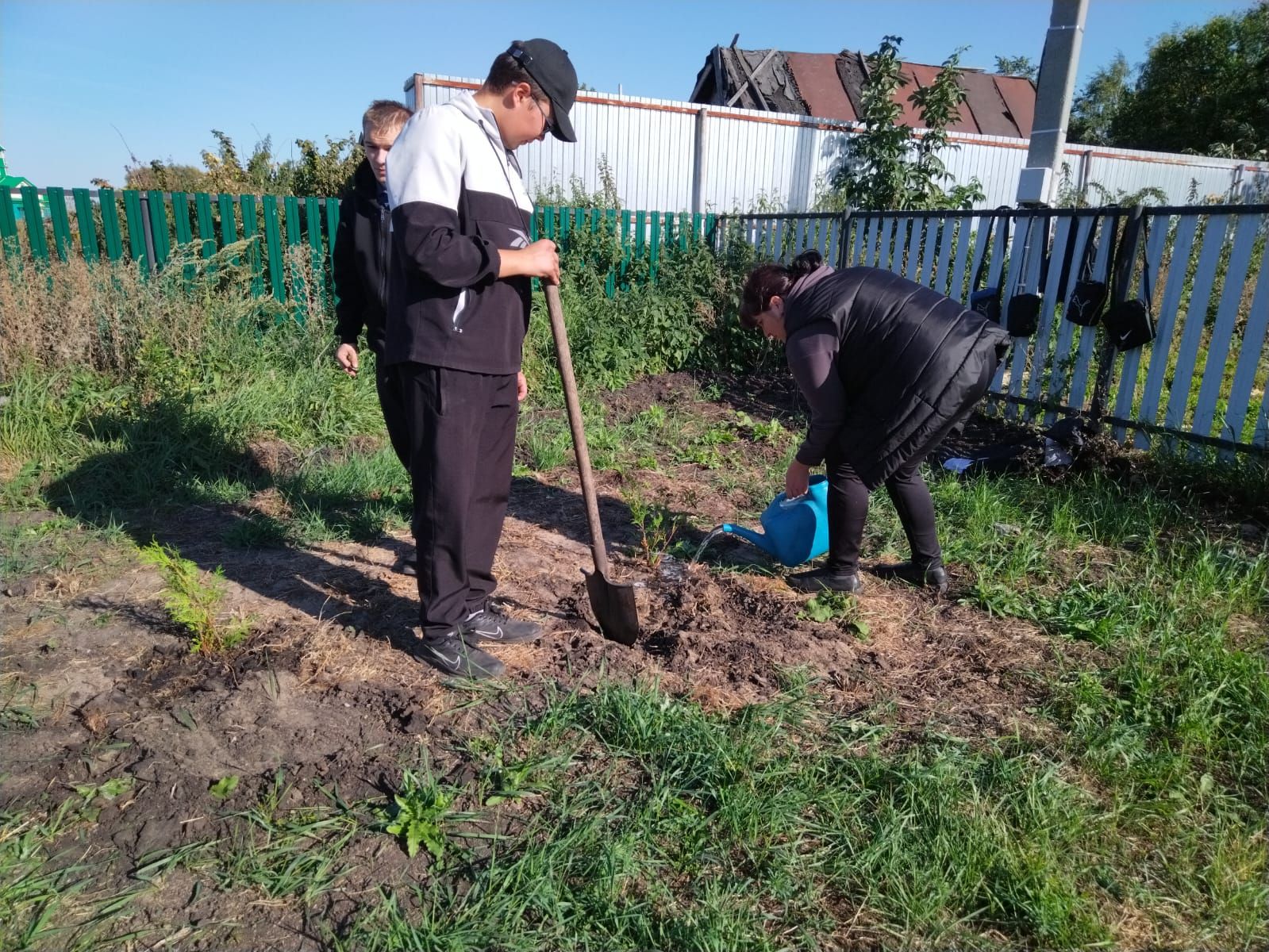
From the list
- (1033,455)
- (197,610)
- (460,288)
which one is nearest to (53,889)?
(197,610)

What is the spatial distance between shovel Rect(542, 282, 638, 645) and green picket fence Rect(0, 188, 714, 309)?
4.94m

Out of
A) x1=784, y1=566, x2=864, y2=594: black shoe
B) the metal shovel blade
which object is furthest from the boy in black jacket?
x1=784, y1=566, x2=864, y2=594: black shoe

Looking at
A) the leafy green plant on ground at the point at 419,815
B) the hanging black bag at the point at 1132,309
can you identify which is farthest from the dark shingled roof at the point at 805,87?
the leafy green plant on ground at the point at 419,815

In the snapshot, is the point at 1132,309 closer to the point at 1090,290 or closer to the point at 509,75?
the point at 1090,290

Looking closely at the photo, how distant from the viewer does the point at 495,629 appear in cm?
271

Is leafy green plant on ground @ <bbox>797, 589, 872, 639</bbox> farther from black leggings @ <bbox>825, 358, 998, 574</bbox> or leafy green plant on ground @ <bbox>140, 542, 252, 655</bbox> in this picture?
leafy green plant on ground @ <bbox>140, 542, 252, 655</bbox>

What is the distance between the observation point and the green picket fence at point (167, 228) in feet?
20.7

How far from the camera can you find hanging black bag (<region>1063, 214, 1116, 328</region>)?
4.91 meters

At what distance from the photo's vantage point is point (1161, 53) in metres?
25.9

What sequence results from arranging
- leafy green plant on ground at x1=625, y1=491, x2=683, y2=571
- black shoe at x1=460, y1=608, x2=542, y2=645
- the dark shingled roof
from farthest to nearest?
the dark shingled roof
leafy green plant on ground at x1=625, y1=491, x2=683, y2=571
black shoe at x1=460, y1=608, x2=542, y2=645

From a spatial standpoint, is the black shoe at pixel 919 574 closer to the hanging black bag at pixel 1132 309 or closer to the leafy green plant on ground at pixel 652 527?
the leafy green plant on ground at pixel 652 527

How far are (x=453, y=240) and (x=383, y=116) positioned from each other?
4.29 feet

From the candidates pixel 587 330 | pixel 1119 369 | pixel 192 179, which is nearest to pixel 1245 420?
pixel 1119 369

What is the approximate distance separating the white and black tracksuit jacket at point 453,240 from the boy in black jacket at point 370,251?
2.39 ft
